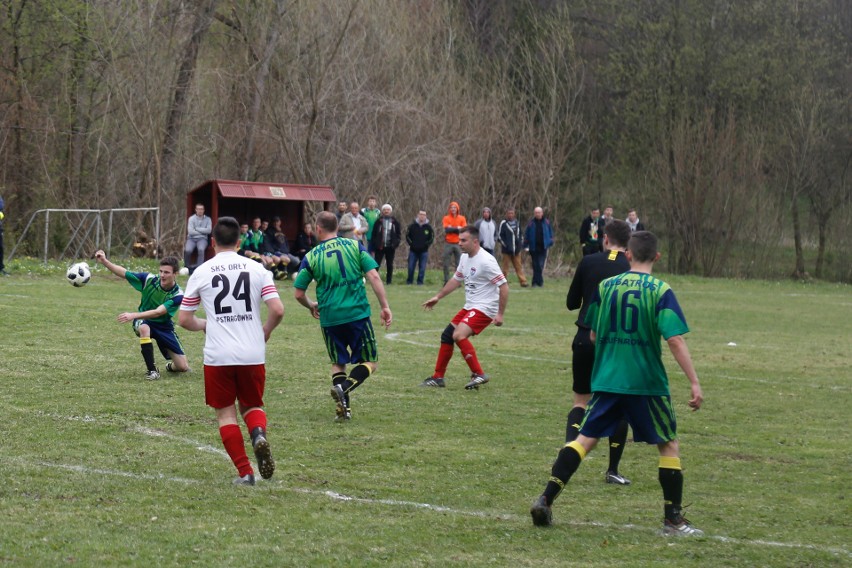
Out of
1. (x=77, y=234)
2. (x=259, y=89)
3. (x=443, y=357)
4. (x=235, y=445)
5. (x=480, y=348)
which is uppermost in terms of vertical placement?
(x=259, y=89)

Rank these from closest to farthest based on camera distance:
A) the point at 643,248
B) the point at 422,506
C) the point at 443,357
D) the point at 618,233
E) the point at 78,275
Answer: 1. the point at 643,248
2. the point at 422,506
3. the point at 618,233
4. the point at 78,275
5. the point at 443,357

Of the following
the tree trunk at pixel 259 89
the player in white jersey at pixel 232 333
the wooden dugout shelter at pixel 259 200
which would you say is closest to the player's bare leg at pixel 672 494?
the player in white jersey at pixel 232 333

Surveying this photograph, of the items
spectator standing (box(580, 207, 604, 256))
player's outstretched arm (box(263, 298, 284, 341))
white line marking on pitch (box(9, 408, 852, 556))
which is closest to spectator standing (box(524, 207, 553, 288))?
spectator standing (box(580, 207, 604, 256))

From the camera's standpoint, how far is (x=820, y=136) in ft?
130

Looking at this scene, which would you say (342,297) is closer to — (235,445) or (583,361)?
(583,361)

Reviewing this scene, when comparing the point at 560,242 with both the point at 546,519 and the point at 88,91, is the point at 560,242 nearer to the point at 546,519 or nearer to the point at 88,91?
the point at 88,91

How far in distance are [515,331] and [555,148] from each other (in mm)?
21510

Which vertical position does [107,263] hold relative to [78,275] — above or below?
above

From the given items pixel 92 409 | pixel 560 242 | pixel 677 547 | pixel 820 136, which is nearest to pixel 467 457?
pixel 677 547

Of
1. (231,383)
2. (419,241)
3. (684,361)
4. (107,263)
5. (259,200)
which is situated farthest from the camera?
(259,200)

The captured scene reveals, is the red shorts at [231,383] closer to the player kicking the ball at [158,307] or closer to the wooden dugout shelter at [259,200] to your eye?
the player kicking the ball at [158,307]

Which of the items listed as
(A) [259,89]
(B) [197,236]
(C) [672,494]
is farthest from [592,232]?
(C) [672,494]

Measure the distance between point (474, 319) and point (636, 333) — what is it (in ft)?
19.0

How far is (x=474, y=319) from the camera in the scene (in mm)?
12414
